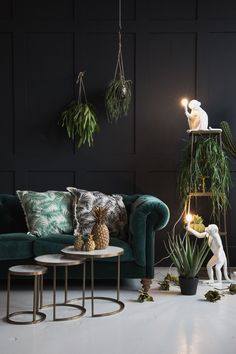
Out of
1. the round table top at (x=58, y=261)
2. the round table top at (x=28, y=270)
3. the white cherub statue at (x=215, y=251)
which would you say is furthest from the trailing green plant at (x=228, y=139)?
the round table top at (x=28, y=270)

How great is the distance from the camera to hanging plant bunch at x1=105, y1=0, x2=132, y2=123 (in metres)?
4.82

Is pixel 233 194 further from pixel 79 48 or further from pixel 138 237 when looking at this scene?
pixel 79 48

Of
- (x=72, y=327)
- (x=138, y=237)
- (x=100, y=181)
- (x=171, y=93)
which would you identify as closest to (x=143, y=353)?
(x=72, y=327)

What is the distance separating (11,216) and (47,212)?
0.46 m

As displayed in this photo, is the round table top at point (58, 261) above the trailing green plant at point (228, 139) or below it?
below

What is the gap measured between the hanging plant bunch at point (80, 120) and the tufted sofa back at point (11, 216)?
3.04ft

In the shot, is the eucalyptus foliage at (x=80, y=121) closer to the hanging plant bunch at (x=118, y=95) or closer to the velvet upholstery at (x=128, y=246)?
the hanging plant bunch at (x=118, y=95)

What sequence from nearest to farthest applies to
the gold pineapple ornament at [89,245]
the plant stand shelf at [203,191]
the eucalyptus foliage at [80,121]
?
the gold pineapple ornament at [89,245], the plant stand shelf at [203,191], the eucalyptus foliage at [80,121]

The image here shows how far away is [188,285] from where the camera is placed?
3865 mm

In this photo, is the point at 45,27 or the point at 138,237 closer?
the point at 138,237

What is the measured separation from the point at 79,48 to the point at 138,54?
25.1 inches

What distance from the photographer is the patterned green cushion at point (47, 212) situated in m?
4.16

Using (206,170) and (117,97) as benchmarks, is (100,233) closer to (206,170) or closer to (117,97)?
(206,170)

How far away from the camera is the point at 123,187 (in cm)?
505
